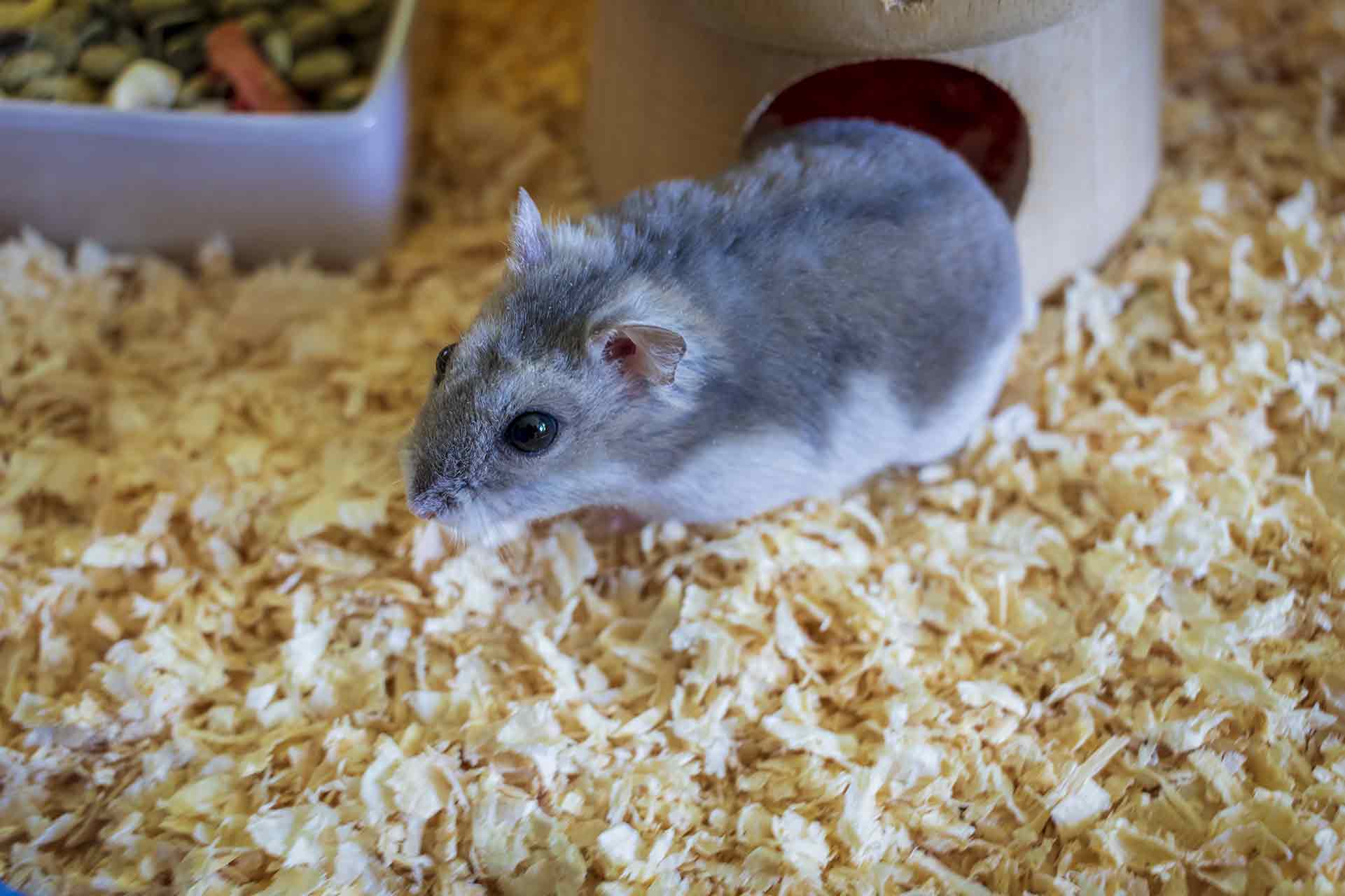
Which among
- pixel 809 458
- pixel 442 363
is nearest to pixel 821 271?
pixel 809 458

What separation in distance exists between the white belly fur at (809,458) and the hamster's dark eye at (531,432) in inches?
9.3

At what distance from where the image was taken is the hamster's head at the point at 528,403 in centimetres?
175

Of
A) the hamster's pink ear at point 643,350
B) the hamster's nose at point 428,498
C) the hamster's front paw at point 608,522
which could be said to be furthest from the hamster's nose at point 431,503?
the hamster's front paw at point 608,522

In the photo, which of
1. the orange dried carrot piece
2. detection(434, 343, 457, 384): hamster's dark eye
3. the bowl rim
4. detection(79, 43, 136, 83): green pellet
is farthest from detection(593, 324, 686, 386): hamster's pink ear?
detection(79, 43, 136, 83): green pellet

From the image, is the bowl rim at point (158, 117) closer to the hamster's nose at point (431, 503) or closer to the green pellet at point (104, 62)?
the green pellet at point (104, 62)

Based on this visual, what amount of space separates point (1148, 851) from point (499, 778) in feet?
3.11

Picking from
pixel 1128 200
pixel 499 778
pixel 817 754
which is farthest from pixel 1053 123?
pixel 499 778

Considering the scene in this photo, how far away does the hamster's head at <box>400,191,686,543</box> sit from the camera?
1753 mm

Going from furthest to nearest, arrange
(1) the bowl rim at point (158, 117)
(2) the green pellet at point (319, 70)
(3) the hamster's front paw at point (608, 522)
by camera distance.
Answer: (2) the green pellet at point (319, 70) → (1) the bowl rim at point (158, 117) → (3) the hamster's front paw at point (608, 522)

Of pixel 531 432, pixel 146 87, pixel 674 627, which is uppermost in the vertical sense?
pixel 146 87

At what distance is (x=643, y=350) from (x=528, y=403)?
19cm

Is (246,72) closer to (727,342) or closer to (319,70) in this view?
(319,70)

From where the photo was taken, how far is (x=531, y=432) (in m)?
1.77

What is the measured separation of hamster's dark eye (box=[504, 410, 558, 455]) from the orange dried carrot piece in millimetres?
1146
